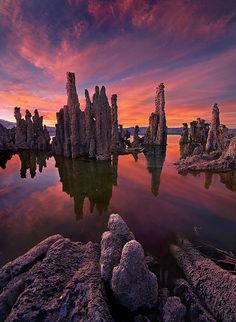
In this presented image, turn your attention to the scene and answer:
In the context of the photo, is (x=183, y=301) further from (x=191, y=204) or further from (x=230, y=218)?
(x=191, y=204)

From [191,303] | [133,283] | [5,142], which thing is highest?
[5,142]

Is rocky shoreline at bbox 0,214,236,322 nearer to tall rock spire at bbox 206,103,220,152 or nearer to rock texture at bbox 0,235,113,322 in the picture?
rock texture at bbox 0,235,113,322

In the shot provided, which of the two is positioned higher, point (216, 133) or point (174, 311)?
point (216, 133)

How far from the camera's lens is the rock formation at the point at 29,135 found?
6216cm

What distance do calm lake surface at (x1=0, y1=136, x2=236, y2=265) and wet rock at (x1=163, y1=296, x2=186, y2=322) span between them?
2.79 meters

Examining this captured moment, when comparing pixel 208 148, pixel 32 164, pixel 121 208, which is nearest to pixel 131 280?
pixel 121 208

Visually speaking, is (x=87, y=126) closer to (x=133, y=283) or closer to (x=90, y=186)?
(x=90, y=186)

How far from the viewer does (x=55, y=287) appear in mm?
5594

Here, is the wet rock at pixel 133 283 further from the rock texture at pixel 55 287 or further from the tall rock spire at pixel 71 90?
the tall rock spire at pixel 71 90

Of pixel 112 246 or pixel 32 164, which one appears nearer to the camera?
pixel 112 246

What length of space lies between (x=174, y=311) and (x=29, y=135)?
69.1 meters

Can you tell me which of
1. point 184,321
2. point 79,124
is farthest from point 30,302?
point 79,124

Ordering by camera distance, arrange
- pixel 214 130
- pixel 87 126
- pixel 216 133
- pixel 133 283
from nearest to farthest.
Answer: pixel 133 283 → pixel 87 126 → pixel 216 133 → pixel 214 130

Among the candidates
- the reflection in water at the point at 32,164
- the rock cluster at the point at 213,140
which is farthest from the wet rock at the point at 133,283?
the rock cluster at the point at 213,140
